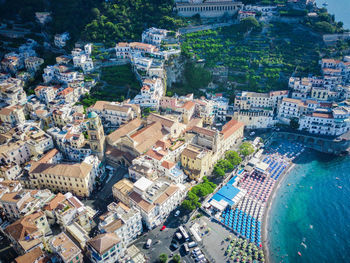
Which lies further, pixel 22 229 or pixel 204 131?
pixel 204 131

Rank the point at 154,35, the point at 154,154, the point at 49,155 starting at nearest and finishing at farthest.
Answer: the point at 154,154, the point at 49,155, the point at 154,35

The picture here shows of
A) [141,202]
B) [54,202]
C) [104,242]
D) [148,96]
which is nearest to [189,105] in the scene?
[148,96]

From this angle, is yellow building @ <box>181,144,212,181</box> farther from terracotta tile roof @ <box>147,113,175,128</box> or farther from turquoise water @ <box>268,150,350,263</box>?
turquoise water @ <box>268,150,350,263</box>

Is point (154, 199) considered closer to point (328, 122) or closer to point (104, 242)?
point (104, 242)

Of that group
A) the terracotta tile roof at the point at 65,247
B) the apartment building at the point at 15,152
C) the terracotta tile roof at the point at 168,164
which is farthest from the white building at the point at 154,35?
the terracotta tile roof at the point at 65,247

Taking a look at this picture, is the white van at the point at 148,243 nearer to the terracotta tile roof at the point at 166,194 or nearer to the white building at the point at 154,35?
the terracotta tile roof at the point at 166,194
